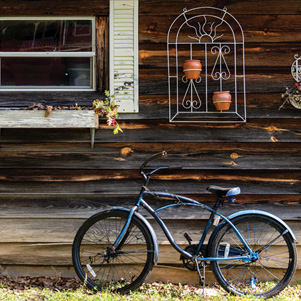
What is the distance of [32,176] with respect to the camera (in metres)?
4.07

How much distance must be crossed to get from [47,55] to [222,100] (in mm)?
1743

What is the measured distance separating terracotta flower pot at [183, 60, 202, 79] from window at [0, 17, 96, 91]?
0.91 meters

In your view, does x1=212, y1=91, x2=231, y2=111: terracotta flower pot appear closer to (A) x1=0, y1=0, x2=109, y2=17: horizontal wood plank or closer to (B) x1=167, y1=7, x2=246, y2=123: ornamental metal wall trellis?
(B) x1=167, y1=7, x2=246, y2=123: ornamental metal wall trellis

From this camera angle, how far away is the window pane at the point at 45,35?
4.10 metres

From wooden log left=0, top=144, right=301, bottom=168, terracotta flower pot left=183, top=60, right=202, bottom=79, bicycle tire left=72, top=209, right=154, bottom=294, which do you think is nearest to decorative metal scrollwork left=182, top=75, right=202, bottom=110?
terracotta flower pot left=183, top=60, right=202, bottom=79

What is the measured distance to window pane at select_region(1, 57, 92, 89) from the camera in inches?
162

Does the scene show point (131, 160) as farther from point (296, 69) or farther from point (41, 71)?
point (296, 69)

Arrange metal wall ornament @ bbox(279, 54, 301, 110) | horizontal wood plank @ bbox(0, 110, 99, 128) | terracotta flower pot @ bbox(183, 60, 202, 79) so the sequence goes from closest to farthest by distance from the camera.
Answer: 1. horizontal wood plank @ bbox(0, 110, 99, 128)
2. terracotta flower pot @ bbox(183, 60, 202, 79)
3. metal wall ornament @ bbox(279, 54, 301, 110)

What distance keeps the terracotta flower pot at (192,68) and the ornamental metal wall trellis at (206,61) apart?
5.3 inches

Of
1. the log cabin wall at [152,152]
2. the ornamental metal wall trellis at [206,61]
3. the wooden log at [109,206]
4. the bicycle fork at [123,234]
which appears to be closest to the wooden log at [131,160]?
the log cabin wall at [152,152]

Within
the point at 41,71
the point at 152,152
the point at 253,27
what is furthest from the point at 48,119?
the point at 253,27

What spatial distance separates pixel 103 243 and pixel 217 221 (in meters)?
1.13

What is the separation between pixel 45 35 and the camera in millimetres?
4109

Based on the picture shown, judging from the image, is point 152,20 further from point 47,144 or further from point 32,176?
point 32,176
